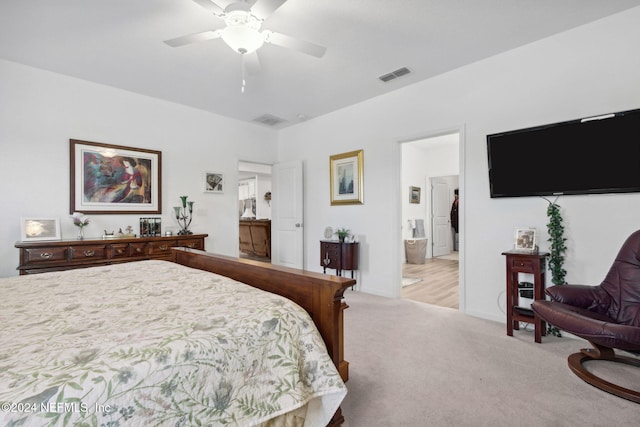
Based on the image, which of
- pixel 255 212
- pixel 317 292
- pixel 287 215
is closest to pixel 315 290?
pixel 317 292

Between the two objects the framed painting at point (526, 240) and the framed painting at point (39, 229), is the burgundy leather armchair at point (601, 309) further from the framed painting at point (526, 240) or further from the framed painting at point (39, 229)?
the framed painting at point (39, 229)

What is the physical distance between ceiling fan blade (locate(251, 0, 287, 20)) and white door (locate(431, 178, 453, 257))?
6.50 m

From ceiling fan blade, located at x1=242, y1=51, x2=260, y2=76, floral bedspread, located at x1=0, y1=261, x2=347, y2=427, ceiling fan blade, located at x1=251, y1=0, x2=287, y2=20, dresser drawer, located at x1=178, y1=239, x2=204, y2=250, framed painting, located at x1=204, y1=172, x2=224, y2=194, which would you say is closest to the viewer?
floral bedspread, located at x1=0, y1=261, x2=347, y2=427

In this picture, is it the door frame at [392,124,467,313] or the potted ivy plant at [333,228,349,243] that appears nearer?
the door frame at [392,124,467,313]

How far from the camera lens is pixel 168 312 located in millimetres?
1287

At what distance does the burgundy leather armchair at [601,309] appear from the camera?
1914 mm

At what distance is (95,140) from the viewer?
378 cm

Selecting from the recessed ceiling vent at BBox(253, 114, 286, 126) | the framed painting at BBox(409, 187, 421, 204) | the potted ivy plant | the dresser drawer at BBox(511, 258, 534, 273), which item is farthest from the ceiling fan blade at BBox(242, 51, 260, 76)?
the framed painting at BBox(409, 187, 421, 204)

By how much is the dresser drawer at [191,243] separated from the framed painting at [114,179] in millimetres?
650

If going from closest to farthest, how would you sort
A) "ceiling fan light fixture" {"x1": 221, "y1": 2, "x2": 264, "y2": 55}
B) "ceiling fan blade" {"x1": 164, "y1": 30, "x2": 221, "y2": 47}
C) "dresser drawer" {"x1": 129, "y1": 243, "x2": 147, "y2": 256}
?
1. "ceiling fan light fixture" {"x1": 221, "y1": 2, "x2": 264, "y2": 55}
2. "ceiling fan blade" {"x1": 164, "y1": 30, "x2": 221, "y2": 47}
3. "dresser drawer" {"x1": 129, "y1": 243, "x2": 147, "y2": 256}

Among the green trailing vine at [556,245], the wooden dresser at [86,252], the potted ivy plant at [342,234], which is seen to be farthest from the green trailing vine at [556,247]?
the wooden dresser at [86,252]

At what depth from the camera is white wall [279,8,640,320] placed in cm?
259

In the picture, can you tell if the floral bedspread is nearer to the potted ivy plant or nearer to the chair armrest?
the chair armrest

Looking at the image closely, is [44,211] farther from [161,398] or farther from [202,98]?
[161,398]
